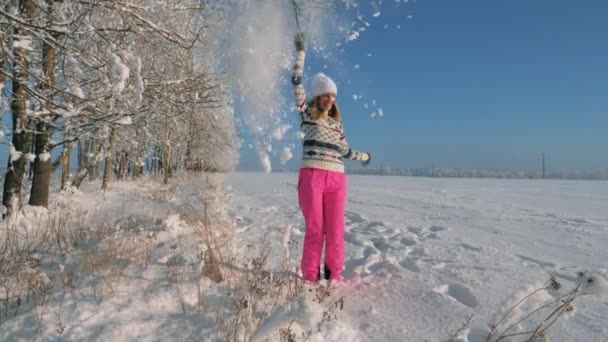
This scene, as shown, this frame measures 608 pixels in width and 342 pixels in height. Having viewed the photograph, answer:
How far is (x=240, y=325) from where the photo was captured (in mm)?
2092

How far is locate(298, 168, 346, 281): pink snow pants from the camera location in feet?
10.0

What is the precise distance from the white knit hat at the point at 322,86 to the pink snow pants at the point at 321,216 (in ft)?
2.16

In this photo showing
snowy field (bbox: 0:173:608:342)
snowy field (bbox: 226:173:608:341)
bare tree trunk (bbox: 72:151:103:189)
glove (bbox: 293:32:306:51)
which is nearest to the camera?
snowy field (bbox: 0:173:608:342)

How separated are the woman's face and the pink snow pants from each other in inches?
21.3

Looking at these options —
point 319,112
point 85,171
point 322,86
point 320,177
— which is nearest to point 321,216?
point 320,177

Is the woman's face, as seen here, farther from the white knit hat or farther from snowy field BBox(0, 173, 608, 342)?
snowy field BBox(0, 173, 608, 342)

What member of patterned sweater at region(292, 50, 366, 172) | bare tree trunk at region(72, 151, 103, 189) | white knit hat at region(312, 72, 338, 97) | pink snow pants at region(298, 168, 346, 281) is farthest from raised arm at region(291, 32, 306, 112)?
bare tree trunk at region(72, 151, 103, 189)

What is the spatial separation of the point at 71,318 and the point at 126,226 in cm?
262

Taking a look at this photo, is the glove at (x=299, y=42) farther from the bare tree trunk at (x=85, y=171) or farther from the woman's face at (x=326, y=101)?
the bare tree trunk at (x=85, y=171)

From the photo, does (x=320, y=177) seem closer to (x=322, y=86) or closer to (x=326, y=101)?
(x=326, y=101)

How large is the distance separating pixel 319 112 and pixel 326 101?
4.3 inches

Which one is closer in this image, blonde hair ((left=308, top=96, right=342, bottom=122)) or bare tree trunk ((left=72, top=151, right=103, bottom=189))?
blonde hair ((left=308, top=96, right=342, bottom=122))

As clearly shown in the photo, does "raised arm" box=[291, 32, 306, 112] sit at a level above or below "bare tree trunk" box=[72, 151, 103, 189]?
above

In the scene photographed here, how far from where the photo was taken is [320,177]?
3.07 m
